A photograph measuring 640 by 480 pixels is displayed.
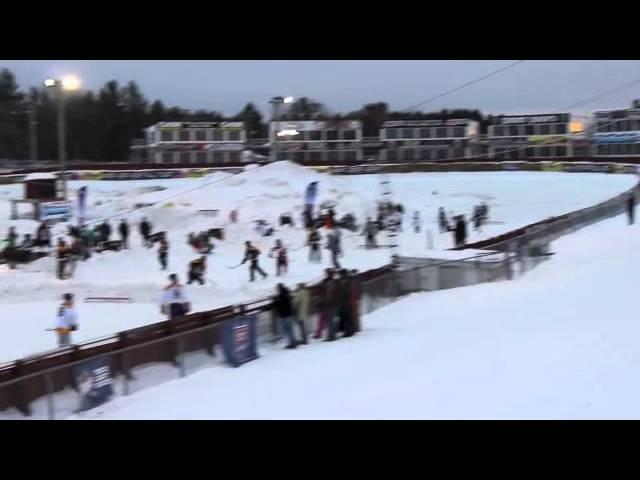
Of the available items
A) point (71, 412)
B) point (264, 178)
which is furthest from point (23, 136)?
point (71, 412)

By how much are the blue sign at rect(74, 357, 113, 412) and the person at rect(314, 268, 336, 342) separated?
391cm

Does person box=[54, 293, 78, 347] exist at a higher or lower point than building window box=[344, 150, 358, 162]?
lower

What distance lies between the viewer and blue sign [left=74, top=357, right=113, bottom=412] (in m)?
8.30

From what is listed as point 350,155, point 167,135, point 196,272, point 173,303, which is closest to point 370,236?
point 196,272

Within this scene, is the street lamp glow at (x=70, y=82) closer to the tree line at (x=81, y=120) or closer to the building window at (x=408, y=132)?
the tree line at (x=81, y=120)

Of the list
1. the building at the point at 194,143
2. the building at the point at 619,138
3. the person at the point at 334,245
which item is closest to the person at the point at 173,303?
the person at the point at 334,245

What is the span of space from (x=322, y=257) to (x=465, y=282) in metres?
8.57

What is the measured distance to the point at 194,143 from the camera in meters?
75.6

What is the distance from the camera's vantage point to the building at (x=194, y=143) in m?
75.2

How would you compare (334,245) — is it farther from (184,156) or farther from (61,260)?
(184,156)

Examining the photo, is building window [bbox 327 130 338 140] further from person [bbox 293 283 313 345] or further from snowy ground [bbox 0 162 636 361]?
person [bbox 293 283 313 345]

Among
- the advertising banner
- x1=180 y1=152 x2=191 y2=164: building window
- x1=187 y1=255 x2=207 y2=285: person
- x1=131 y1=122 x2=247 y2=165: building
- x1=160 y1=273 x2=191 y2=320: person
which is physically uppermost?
x1=131 y1=122 x2=247 y2=165: building

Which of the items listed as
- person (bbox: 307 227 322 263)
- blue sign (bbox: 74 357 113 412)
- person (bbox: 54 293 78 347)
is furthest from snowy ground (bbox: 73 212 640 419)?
person (bbox: 307 227 322 263)

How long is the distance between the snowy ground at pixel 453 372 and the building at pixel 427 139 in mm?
74890
